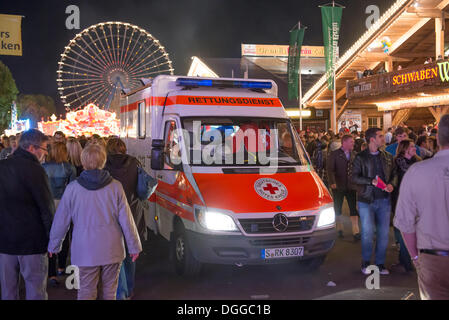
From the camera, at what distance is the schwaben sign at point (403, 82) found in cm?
1823

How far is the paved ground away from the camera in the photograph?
6.21 m

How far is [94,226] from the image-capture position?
14.6 feet

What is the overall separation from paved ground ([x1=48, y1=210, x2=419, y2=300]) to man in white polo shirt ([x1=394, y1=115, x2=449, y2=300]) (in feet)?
6.82

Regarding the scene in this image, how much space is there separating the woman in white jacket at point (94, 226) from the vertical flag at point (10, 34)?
41.2ft

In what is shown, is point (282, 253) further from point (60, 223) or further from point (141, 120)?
point (141, 120)

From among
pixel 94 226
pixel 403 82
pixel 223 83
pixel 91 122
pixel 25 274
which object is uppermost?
pixel 403 82

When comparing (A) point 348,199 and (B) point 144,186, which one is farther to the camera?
(A) point 348,199

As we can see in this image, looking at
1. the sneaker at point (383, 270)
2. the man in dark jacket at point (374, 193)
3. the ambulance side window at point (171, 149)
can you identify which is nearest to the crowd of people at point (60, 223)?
the ambulance side window at point (171, 149)

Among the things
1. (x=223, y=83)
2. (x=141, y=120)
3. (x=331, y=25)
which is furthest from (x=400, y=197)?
(x=331, y=25)

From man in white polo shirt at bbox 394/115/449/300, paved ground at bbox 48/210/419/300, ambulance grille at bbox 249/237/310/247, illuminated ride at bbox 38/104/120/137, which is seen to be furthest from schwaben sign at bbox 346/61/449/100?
illuminated ride at bbox 38/104/120/137

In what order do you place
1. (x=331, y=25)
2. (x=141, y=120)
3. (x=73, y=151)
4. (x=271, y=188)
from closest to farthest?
(x=271, y=188) < (x=73, y=151) < (x=141, y=120) < (x=331, y=25)

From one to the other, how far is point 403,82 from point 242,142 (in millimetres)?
15807

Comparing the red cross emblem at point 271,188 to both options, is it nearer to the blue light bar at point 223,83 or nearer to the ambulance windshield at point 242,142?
the ambulance windshield at point 242,142
